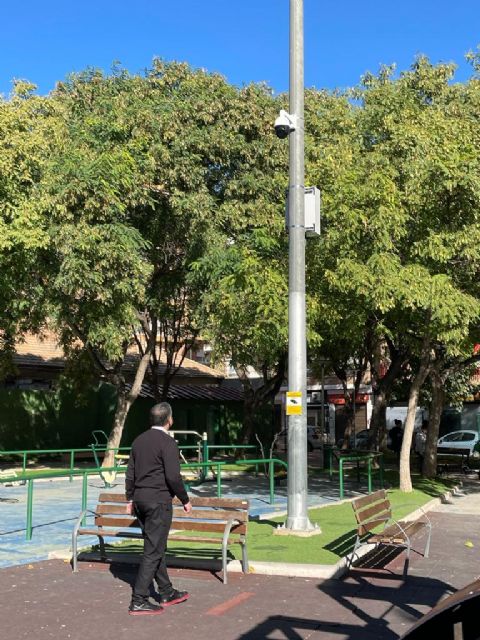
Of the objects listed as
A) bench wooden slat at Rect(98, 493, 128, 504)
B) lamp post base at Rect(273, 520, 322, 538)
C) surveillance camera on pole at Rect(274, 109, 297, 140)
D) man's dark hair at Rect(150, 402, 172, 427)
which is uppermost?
surveillance camera on pole at Rect(274, 109, 297, 140)

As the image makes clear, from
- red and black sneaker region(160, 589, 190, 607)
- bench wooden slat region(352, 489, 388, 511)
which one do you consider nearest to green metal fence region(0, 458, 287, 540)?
red and black sneaker region(160, 589, 190, 607)

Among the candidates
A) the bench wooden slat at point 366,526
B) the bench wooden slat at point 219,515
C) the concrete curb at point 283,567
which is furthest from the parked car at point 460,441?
the bench wooden slat at point 219,515

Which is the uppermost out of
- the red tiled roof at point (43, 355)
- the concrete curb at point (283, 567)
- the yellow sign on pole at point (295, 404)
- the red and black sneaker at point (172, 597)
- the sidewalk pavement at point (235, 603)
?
the red tiled roof at point (43, 355)

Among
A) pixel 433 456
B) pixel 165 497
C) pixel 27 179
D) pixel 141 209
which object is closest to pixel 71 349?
pixel 141 209

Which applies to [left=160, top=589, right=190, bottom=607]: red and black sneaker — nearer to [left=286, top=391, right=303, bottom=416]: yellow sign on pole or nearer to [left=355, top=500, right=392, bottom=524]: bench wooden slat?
[left=355, top=500, right=392, bottom=524]: bench wooden slat

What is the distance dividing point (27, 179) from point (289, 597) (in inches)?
528

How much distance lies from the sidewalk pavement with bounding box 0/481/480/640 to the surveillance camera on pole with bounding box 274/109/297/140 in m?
5.83

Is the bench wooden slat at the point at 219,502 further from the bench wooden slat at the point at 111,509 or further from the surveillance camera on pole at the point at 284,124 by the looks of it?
the surveillance camera on pole at the point at 284,124

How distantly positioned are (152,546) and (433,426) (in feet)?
44.5

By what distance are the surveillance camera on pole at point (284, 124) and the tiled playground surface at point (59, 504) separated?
5.90 m

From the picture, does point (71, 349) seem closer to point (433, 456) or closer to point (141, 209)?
point (141, 209)

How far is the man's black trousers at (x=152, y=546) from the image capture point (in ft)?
20.8

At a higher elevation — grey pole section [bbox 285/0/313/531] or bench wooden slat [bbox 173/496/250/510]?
grey pole section [bbox 285/0/313/531]

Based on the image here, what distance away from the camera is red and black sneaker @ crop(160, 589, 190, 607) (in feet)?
21.4
